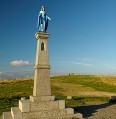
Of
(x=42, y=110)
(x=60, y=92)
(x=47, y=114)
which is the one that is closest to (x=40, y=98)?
(x=42, y=110)

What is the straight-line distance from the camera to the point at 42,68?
1708 centimetres

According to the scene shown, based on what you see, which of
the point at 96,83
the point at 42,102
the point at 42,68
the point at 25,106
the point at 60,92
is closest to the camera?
the point at 25,106

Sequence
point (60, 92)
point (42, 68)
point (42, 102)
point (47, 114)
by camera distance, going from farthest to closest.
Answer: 1. point (60, 92)
2. point (42, 68)
3. point (42, 102)
4. point (47, 114)

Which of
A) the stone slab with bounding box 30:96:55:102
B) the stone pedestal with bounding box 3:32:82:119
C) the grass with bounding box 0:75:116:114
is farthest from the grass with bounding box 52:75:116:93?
the stone slab with bounding box 30:96:55:102

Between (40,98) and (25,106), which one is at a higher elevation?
(40,98)

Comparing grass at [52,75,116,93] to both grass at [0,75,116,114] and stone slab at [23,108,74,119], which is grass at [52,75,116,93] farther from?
stone slab at [23,108,74,119]

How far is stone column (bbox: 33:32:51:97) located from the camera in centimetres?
1688

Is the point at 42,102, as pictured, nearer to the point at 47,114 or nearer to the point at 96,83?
the point at 47,114

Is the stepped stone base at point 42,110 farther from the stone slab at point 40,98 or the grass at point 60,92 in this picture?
the grass at point 60,92

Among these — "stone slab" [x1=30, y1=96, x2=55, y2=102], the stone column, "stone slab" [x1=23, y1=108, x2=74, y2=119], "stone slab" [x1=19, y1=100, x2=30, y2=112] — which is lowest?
"stone slab" [x1=23, y1=108, x2=74, y2=119]

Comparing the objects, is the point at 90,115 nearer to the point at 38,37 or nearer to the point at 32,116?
the point at 32,116

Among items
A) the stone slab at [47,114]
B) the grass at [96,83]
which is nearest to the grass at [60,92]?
the grass at [96,83]

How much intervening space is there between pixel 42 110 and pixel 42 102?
553 millimetres

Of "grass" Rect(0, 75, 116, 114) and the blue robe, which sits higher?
the blue robe
